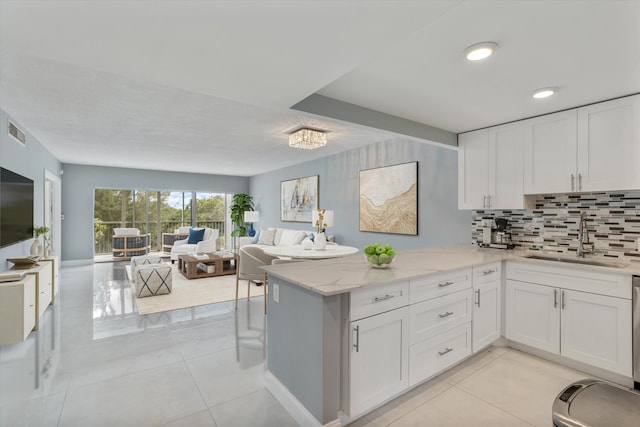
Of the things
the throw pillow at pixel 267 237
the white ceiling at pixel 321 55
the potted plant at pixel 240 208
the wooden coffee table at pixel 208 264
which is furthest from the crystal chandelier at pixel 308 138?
A: the potted plant at pixel 240 208

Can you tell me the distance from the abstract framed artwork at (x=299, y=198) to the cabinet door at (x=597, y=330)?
15.3 ft

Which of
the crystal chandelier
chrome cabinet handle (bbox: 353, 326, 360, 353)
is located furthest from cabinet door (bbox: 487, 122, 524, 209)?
chrome cabinet handle (bbox: 353, 326, 360, 353)

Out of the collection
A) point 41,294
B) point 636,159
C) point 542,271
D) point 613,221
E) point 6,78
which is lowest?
point 41,294

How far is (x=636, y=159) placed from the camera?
8.09ft

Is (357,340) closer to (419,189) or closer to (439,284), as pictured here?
(439,284)

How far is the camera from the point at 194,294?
4.79 meters

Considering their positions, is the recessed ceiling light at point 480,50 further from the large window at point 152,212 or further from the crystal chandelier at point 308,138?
the large window at point 152,212

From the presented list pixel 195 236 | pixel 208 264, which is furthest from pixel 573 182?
pixel 195 236

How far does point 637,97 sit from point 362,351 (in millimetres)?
2899

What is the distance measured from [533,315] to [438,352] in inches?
43.0

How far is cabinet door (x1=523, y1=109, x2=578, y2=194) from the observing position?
2830 mm

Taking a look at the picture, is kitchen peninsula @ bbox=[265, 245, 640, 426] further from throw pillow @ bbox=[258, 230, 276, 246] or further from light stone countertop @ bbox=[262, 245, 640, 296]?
throw pillow @ bbox=[258, 230, 276, 246]

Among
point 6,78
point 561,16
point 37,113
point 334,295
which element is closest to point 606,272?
point 561,16

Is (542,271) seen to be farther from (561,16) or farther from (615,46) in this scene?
(561,16)
